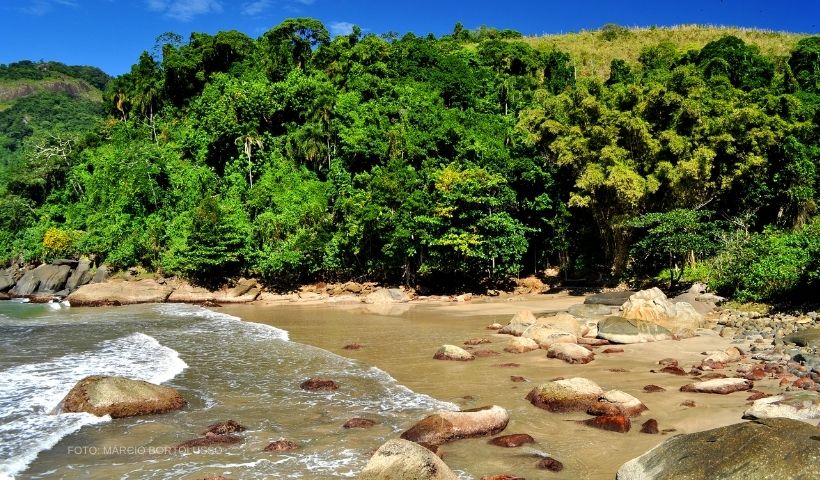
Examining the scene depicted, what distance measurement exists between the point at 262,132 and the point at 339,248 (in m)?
18.7

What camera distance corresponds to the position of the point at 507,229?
32.4m

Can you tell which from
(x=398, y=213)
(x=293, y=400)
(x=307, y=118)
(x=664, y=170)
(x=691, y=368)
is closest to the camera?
(x=293, y=400)

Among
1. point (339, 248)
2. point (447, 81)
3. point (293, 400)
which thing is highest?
point (447, 81)

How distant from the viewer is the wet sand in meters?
8.36

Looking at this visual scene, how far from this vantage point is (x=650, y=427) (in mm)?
9156

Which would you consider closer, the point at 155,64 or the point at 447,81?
the point at 447,81

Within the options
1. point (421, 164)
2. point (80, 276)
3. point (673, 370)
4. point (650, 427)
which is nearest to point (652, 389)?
point (673, 370)

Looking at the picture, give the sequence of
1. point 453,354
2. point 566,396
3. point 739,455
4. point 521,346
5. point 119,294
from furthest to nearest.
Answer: point 119,294
point 521,346
point 453,354
point 566,396
point 739,455

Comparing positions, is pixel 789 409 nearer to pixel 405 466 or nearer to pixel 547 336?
pixel 405 466

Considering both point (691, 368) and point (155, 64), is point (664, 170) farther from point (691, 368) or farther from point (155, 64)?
point (155, 64)

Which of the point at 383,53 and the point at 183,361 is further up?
the point at 383,53

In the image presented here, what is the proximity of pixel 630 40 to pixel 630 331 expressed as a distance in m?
67.7

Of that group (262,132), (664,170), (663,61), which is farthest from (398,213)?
(663,61)

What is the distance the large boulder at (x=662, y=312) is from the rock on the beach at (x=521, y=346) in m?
5.04
